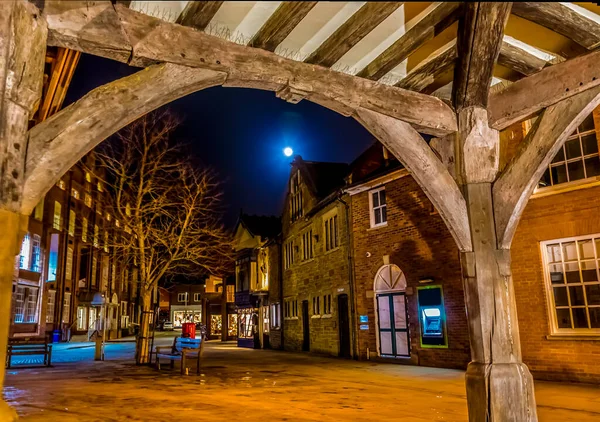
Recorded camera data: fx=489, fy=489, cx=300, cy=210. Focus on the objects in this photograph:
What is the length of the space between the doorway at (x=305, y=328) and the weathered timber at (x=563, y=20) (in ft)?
61.4

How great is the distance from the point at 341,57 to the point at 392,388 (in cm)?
729

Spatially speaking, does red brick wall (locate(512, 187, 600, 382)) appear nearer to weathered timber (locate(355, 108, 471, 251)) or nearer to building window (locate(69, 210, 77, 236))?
weathered timber (locate(355, 108, 471, 251))

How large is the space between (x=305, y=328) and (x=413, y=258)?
9506 millimetres

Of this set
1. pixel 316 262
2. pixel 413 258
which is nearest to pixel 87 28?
pixel 413 258

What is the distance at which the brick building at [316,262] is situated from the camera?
59.7 ft

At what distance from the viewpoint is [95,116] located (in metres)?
3.79

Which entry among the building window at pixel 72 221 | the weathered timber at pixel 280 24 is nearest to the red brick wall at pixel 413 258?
the weathered timber at pixel 280 24

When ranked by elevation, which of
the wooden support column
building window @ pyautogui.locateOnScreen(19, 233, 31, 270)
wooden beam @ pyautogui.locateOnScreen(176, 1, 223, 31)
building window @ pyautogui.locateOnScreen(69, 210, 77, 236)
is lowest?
the wooden support column

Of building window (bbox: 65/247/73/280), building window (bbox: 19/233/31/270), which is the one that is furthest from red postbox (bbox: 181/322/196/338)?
building window (bbox: 65/247/73/280)

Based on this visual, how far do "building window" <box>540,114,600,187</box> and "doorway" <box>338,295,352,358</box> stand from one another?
28.9 feet

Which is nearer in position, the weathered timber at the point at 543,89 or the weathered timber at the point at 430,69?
the weathered timber at the point at 543,89

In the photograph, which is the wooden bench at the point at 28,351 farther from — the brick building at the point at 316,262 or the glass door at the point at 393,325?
the glass door at the point at 393,325

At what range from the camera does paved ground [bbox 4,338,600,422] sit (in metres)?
7.29

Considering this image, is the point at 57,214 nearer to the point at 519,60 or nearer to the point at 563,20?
the point at 519,60
